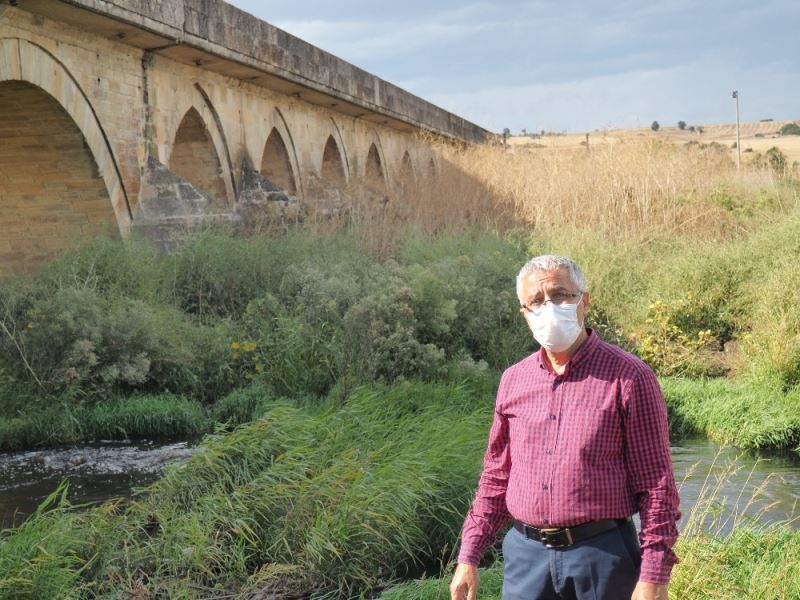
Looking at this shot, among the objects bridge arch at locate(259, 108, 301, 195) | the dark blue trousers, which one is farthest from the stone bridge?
the dark blue trousers

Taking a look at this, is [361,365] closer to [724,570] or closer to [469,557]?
[724,570]

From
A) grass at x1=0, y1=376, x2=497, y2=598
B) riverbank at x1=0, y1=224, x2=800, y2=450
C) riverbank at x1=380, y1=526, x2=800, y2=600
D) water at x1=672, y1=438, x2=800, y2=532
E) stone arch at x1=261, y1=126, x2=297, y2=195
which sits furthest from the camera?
stone arch at x1=261, y1=126, x2=297, y2=195

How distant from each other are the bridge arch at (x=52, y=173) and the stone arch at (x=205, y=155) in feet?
9.35

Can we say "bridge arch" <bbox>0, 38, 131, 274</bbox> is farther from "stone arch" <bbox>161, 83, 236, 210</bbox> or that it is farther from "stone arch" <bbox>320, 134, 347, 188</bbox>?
"stone arch" <bbox>320, 134, 347, 188</bbox>

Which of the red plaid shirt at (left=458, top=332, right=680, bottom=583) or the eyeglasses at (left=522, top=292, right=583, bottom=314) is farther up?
the eyeglasses at (left=522, top=292, right=583, bottom=314)

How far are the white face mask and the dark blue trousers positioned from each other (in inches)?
18.1

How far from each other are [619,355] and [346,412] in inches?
166

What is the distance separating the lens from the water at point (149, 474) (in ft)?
20.6

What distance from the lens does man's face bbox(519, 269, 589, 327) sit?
266 centimetres

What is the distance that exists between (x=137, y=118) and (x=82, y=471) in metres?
5.75

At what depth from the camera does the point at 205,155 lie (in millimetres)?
14484

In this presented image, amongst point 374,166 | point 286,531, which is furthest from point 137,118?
point 374,166

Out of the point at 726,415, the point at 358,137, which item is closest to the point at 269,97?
the point at 358,137

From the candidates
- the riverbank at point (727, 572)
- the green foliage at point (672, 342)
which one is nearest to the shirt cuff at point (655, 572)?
the riverbank at point (727, 572)
